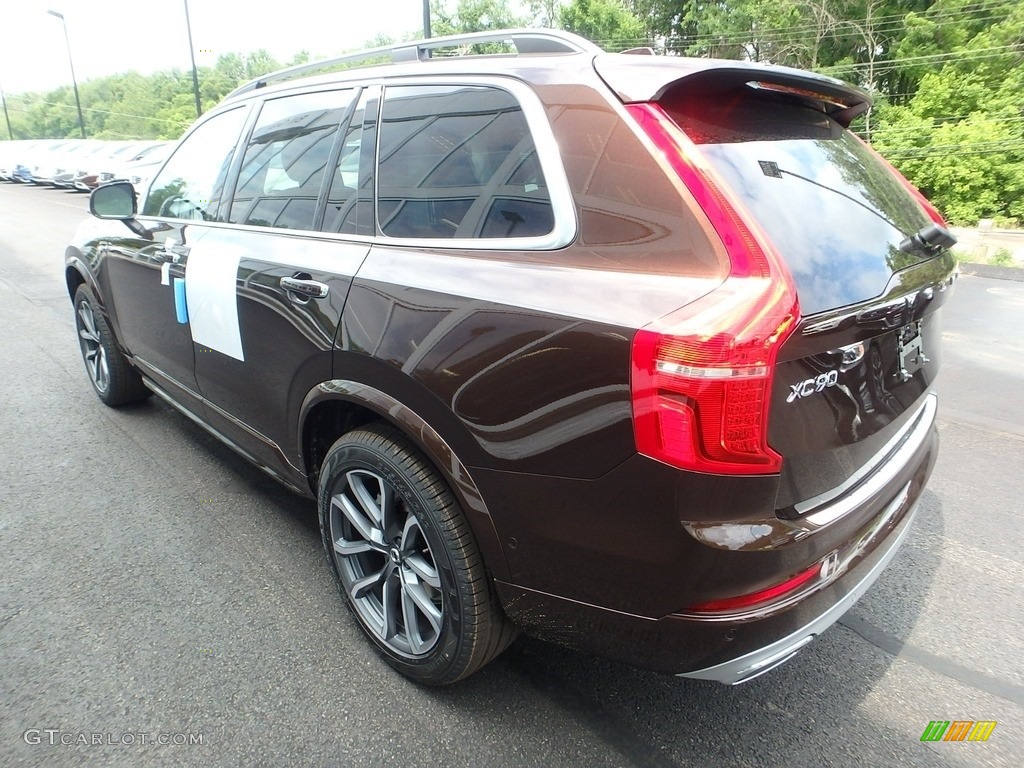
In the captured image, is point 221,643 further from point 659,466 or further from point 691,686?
point 659,466

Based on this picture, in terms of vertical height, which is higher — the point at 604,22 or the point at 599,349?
the point at 604,22

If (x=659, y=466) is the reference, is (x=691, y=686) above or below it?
below

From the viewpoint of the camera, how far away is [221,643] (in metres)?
2.36

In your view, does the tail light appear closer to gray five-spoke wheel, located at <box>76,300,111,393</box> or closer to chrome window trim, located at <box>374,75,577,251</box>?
chrome window trim, located at <box>374,75,577,251</box>

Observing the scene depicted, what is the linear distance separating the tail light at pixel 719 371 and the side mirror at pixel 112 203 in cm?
330

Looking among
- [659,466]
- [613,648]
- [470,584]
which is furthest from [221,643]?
[659,466]

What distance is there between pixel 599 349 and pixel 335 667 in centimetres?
149

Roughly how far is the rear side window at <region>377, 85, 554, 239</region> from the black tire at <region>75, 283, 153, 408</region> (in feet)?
9.08

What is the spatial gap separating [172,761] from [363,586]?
2.34 feet

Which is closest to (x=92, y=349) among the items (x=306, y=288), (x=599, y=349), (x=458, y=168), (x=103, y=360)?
(x=103, y=360)

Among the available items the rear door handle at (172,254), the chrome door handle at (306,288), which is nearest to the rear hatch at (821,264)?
the chrome door handle at (306,288)

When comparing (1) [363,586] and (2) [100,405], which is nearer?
(1) [363,586]

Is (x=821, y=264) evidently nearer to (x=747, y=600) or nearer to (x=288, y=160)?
(x=747, y=600)

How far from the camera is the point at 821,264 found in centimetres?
162
